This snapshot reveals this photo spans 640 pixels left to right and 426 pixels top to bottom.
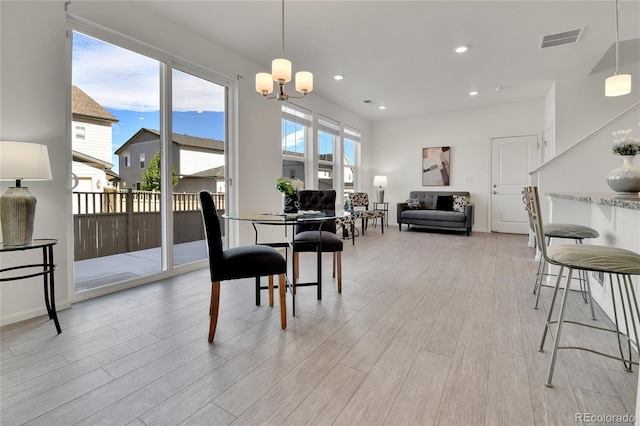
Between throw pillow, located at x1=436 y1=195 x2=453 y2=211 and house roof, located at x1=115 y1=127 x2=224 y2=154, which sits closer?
house roof, located at x1=115 y1=127 x2=224 y2=154

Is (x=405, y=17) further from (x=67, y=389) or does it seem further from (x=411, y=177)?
(x=411, y=177)

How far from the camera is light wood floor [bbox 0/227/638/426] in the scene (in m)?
1.27

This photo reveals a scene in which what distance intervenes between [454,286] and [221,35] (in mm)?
3732

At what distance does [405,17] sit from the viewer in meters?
3.12

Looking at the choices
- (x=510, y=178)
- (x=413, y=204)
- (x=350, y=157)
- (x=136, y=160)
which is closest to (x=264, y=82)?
(x=136, y=160)

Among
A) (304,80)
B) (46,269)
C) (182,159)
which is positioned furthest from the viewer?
(182,159)

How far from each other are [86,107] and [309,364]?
9.31 feet

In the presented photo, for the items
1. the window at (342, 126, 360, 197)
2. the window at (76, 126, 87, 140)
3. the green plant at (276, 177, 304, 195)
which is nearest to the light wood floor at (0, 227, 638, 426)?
the green plant at (276, 177, 304, 195)

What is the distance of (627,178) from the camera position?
6.46 ft

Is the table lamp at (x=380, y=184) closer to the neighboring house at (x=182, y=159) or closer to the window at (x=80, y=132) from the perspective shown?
the neighboring house at (x=182, y=159)

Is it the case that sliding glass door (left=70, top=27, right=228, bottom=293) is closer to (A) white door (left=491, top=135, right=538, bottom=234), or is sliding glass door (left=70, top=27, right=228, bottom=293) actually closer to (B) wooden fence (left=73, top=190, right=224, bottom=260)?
(B) wooden fence (left=73, top=190, right=224, bottom=260)

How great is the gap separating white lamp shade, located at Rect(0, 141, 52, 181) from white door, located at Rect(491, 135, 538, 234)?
7349 millimetres

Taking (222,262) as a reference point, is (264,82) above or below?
above

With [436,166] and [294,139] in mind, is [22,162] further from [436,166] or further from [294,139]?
[436,166]
